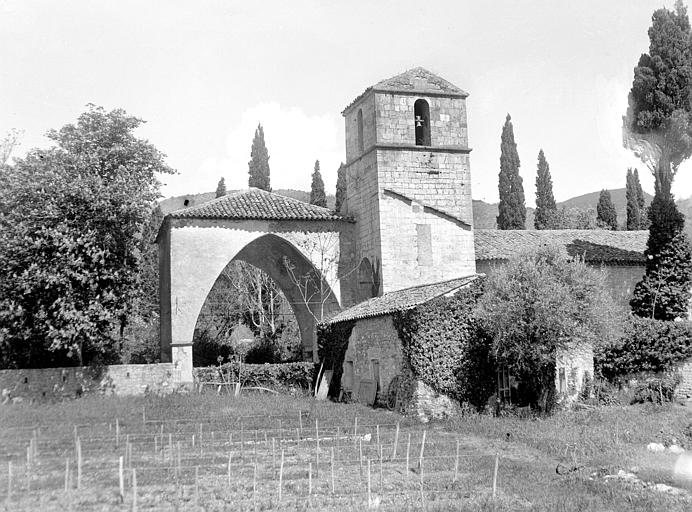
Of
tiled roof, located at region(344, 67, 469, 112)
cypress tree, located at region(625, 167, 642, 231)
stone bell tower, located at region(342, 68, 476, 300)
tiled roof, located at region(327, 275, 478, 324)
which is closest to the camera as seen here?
tiled roof, located at region(327, 275, 478, 324)

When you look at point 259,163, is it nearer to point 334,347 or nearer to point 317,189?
point 317,189

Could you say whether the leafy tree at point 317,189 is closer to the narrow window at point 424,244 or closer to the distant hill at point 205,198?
the narrow window at point 424,244

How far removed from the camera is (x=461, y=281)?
23.0m

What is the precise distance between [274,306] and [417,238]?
59.6 feet

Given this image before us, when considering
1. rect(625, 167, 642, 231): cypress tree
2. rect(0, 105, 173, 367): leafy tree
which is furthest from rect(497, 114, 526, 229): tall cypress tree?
rect(0, 105, 173, 367): leafy tree

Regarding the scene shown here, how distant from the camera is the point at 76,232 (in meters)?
25.1

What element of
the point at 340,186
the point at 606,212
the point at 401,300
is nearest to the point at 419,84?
the point at 401,300

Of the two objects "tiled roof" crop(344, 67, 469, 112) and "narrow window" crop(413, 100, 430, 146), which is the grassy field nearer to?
"narrow window" crop(413, 100, 430, 146)

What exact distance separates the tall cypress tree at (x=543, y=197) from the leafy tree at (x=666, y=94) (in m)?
20.4

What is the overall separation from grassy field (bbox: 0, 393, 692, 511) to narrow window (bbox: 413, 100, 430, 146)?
1288 centimetres

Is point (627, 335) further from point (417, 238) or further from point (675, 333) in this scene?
point (417, 238)

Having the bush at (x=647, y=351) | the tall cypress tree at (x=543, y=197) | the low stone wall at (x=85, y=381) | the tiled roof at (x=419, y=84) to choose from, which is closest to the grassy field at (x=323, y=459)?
the low stone wall at (x=85, y=381)

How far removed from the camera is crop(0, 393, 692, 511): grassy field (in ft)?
38.3

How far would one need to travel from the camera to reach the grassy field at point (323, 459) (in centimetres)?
1168
